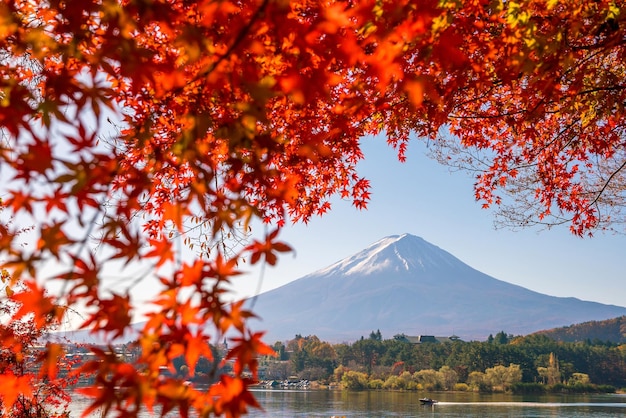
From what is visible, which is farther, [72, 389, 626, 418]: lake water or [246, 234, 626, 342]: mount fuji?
[246, 234, 626, 342]: mount fuji

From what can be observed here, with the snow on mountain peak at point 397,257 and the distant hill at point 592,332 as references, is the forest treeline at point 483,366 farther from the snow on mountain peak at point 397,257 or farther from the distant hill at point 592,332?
the snow on mountain peak at point 397,257

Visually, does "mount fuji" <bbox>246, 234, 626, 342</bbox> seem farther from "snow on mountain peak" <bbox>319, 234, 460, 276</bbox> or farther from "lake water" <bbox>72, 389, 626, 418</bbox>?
"lake water" <bbox>72, 389, 626, 418</bbox>

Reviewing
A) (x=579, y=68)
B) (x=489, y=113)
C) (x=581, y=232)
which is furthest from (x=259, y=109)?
(x=581, y=232)

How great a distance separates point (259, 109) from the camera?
145 centimetres

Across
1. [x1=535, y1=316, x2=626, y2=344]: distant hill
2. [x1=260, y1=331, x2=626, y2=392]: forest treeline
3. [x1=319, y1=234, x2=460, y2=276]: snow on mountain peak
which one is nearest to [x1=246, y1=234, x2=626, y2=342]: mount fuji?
[x1=319, y1=234, x2=460, y2=276]: snow on mountain peak

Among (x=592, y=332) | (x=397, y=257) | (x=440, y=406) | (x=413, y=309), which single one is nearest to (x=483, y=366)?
(x=440, y=406)

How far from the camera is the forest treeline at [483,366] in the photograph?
53875mm

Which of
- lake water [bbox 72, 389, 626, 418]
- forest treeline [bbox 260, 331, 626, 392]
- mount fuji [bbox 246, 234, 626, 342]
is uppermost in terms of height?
mount fuji [bbox 246, 234, 626, 342]

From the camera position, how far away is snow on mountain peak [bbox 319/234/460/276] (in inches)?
7564

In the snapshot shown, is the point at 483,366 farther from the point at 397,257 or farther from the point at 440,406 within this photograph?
the point at 397,257

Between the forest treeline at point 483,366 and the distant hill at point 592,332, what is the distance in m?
40.5

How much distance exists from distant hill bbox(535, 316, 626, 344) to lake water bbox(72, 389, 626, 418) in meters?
50.9

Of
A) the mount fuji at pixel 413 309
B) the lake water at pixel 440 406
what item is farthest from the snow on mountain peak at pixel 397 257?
the lake water at pixel 440 406

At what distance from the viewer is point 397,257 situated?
195m
